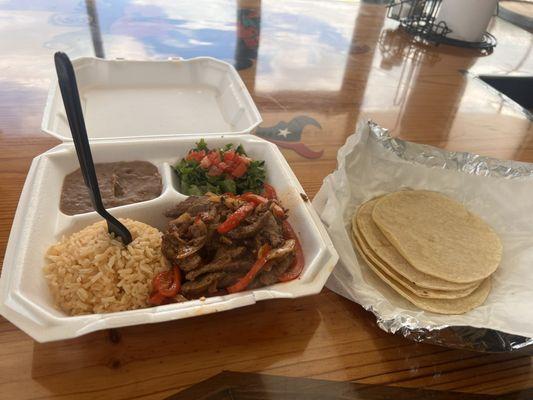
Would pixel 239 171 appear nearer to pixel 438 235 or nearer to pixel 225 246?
pixel 225 246

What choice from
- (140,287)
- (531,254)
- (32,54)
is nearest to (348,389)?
(140,287)

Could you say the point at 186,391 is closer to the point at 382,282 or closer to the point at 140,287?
the point at 140,287

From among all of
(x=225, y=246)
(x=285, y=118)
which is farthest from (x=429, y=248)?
(x=285, y=118)

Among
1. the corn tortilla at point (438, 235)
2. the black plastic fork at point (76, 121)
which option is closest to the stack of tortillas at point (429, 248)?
the corn tortilla at point (438, 235)

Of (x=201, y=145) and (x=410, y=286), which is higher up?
(x=201, y=145)

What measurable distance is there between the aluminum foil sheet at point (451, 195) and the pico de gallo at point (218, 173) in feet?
0.99

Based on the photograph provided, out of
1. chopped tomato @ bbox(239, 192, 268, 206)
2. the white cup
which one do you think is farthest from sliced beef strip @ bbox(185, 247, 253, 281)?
the white cup

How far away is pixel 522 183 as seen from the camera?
1.72m

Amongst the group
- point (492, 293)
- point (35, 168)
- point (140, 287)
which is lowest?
point (492, 293)

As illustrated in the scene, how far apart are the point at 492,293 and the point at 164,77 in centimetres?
211

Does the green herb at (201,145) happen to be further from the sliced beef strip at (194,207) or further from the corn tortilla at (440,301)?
the corn tortilla at (440,301)

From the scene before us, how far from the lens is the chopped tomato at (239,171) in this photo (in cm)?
158

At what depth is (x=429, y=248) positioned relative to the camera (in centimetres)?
151

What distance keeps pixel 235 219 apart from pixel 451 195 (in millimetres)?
1178
